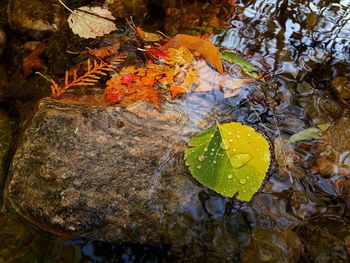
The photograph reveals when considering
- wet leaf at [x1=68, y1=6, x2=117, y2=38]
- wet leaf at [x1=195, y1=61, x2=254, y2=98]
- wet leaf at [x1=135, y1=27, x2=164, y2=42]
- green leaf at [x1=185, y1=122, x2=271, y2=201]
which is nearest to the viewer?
green leaf at [x1=185, y1=122, x2=271, y2=201]

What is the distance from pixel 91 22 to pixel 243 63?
5.20 feet

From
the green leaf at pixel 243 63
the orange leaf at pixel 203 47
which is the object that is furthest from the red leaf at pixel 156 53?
the green leaf at pixel 243 63

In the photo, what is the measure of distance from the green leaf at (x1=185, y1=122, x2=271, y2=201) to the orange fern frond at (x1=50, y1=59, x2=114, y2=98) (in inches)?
43.8

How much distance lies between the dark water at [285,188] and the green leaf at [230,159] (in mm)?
338

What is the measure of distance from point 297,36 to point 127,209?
2.75m

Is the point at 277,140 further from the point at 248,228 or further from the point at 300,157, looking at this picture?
the point at 248,228

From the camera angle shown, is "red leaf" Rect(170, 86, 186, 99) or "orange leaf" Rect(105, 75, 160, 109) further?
"red leaf" Rect(170, 86, 186, 99)

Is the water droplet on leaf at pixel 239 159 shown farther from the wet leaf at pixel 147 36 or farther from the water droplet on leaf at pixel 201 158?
the wet leaf at pixel 147 36

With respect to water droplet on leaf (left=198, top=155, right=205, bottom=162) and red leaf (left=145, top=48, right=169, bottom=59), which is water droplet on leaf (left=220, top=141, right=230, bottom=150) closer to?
water droplet on leaf (left=198, top=155, right=205, bottom=162)

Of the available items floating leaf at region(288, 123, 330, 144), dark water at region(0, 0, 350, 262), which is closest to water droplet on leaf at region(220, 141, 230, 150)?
dark water at region(0, 0, 350, 262)

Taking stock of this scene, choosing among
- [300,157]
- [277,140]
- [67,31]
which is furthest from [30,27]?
[300,157]

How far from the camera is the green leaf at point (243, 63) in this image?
123 inches

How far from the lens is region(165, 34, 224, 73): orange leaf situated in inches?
123

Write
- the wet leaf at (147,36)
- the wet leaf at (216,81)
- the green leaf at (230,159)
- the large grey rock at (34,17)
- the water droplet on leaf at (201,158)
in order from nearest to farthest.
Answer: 1. the green leaf at (230,159)
2. the water droplet on leaf at (201,158)
3. the wet leaf at (216,81)
4. the wet leaf at (147,36)
5. the large grey rock at (34,17)
